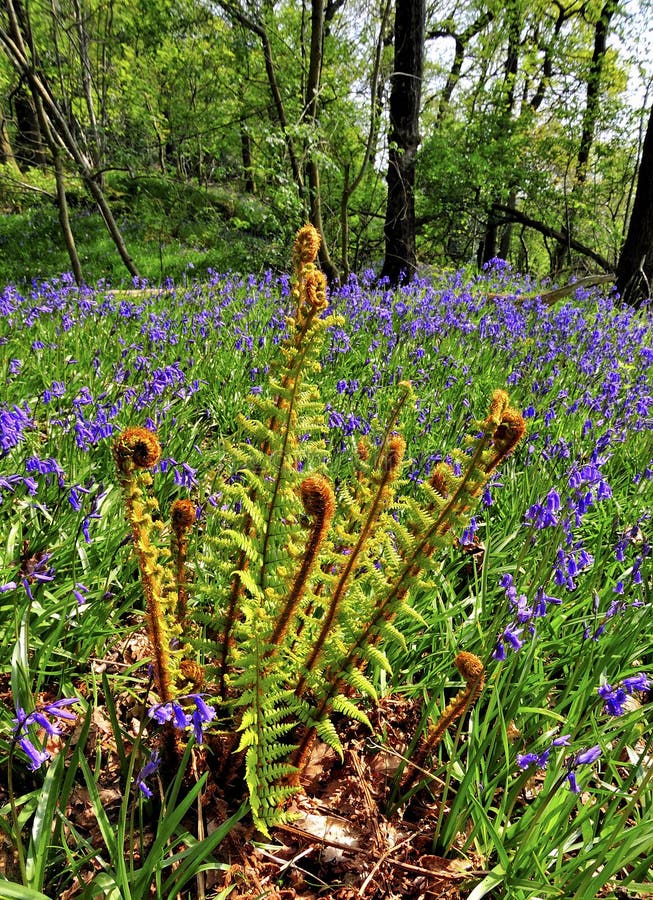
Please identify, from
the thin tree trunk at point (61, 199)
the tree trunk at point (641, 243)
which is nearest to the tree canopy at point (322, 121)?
the thin tree trunk at point (61, 199)

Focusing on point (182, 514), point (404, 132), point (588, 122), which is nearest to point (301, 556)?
point (182, 514)

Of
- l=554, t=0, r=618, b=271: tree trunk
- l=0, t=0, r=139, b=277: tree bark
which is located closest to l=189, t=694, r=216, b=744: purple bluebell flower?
l=0, t=0, r=139, b=277: tree bark

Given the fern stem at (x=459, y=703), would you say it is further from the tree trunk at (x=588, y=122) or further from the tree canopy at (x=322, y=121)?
the tree trunk at (x=588, y=122)

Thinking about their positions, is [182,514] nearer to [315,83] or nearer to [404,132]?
[315,83]

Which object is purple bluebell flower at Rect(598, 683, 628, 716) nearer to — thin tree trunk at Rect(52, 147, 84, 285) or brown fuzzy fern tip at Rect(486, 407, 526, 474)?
brown fuzzy fern tip at Rect(486, 407, 526, 474)

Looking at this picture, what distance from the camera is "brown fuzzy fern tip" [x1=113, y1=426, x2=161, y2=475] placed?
1005 millimetres

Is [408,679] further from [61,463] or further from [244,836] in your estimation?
[61,463]

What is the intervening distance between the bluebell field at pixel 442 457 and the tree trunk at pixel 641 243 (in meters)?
2.69

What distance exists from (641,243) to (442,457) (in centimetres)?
842

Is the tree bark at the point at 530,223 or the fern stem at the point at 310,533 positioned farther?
the tree bark at the point at 530,223

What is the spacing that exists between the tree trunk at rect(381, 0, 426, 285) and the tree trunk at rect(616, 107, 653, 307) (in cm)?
376

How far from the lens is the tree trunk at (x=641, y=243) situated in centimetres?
852

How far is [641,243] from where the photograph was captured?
876 cm

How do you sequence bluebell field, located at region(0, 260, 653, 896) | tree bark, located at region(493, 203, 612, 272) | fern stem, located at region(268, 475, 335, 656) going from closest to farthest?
fern stem, located at region(268, 475, 335, 656), bluebell field, located at region(0, 260, 653, 896), tree bark, located at region(493, 203, 612, 272)
